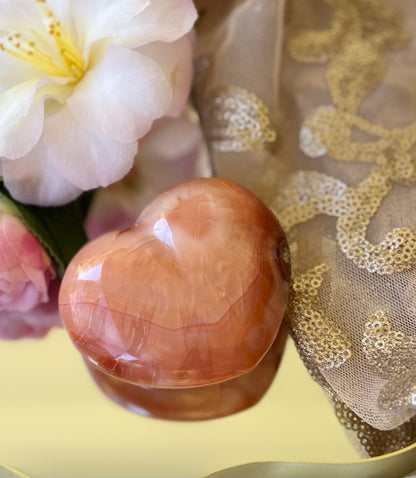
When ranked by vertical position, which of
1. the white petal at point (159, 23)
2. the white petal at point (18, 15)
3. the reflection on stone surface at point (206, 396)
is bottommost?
the reflection on stone surface at point (206, 396)

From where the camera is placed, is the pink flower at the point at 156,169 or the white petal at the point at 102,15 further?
the pink flower at the point at 156,169

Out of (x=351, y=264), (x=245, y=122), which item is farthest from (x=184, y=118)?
(x=351, y=264)

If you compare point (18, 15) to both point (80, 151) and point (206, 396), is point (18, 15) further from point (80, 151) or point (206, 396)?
point (206, 396)

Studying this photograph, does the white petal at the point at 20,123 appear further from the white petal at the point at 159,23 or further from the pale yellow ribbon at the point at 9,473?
the pale yellow ribbon at the point at 9,473

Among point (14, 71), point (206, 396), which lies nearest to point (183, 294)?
point (206, 396)

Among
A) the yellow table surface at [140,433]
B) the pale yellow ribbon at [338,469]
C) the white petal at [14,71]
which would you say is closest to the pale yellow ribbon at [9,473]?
the yellow table surface at [140,433]

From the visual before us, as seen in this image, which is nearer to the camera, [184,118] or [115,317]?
[115,317]

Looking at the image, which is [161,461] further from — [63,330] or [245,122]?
[245,122]
